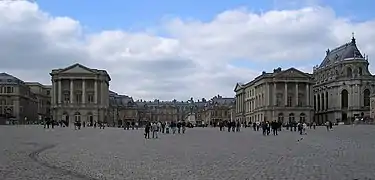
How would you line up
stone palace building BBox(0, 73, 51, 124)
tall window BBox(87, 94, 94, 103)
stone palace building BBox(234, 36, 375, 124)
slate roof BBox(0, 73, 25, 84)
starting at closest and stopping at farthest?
stone palace building BBox(234, 36, 375, 124), tall window BBox(87, 94, 94, 103), stone palace building BBox(0, 73, 51, 124), slate roof BBox(0, 73, 25, 84)

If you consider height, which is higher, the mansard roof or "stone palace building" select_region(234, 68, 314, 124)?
the mansard roof

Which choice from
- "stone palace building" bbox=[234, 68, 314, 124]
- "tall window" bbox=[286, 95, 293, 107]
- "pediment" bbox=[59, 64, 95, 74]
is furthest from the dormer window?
"pediment" bbox=[59, 64, 95, 74]

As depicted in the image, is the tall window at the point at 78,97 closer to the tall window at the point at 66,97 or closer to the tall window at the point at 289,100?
the tall window at the point at 66,97

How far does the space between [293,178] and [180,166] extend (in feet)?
15.2

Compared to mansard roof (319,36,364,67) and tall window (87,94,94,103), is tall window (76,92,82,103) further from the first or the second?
mansard roof (319,36,364,67)

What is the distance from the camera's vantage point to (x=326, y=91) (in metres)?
150

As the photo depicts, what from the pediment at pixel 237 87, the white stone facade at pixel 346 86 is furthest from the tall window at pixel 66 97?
the white stone facade at pixel 346 86

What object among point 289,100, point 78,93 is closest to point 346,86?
point 289,100

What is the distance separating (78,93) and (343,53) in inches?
2586

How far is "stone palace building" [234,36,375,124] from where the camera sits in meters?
138

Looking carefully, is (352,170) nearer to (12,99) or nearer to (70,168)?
(70,168)

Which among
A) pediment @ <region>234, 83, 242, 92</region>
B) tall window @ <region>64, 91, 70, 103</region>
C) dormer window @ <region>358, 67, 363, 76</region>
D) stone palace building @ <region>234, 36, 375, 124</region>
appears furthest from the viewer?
pediment @ <region>234, 83, 242, 92</region>

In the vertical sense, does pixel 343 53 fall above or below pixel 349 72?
above

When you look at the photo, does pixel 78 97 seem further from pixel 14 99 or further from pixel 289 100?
pixel 289 100
